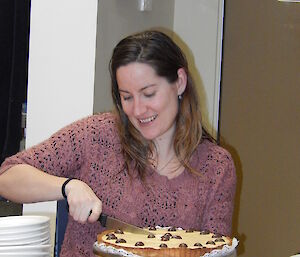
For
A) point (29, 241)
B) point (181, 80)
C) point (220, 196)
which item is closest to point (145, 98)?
point (181, 80)

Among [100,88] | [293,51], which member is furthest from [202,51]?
[100,88]

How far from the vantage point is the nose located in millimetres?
1545

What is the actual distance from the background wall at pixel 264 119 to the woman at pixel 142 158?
1.00 meters

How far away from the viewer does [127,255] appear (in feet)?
3.58

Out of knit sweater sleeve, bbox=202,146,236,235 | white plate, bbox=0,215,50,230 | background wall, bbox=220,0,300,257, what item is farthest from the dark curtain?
white plate, bbox=0,215,50,230

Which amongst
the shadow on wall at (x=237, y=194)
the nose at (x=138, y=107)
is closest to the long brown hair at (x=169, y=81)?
the nose at (x=138, y=107)

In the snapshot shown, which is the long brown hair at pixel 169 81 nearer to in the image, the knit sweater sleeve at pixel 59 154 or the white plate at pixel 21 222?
the knit sweater sleeve at pixel 59 154

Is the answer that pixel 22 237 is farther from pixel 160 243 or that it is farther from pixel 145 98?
pixel 145 98

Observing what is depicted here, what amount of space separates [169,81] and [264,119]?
124cm

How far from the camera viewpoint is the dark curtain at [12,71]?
2605mm

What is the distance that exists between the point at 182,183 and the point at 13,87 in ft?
4.17

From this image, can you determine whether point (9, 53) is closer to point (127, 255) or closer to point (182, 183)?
point (182, 183)

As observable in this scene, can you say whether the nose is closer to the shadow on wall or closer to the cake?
the cake

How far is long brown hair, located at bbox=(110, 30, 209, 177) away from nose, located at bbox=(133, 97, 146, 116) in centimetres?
11
